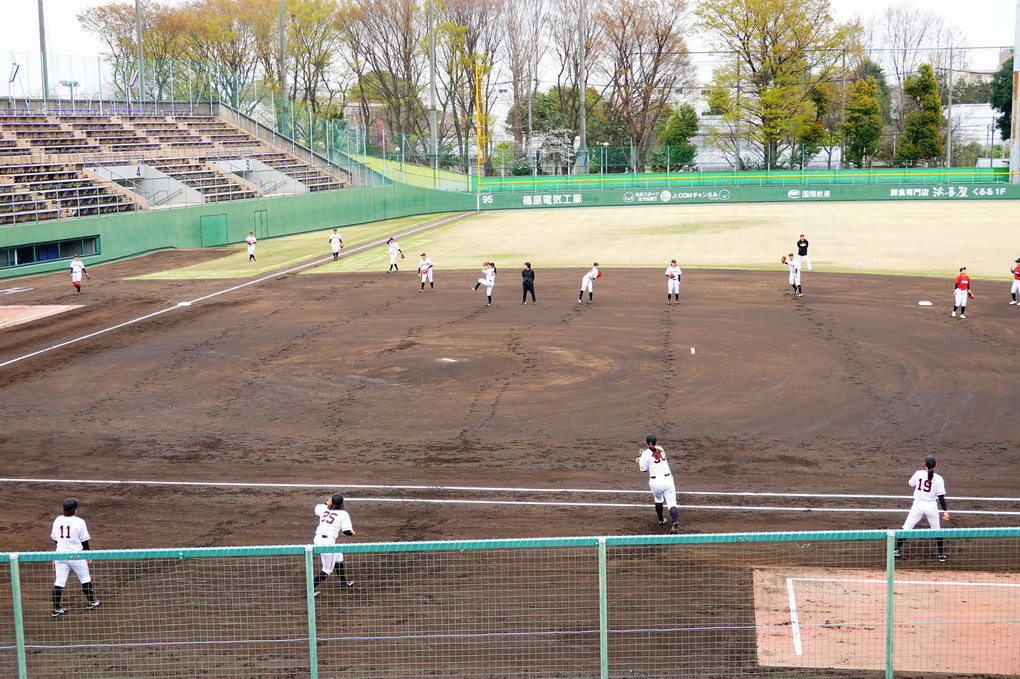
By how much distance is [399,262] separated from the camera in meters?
43.9

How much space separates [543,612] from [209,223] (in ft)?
149

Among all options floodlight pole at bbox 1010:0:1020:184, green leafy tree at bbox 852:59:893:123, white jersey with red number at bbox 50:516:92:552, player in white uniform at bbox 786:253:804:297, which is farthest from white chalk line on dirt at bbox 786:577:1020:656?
green leafy tree at bbox 852:59:893:123

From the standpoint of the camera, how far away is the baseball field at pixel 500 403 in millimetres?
14445

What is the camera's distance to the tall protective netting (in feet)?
30.7

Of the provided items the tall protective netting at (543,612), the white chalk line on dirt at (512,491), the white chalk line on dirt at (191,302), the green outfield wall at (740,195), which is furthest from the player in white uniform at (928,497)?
the green outfield wall at (740,195)

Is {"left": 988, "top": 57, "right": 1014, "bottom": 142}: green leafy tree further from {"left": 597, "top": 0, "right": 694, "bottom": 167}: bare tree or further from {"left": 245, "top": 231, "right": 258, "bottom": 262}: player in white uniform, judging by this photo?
{"left": 245, "top": 231, "right": 258, "bottom": 262}: player in white uniform

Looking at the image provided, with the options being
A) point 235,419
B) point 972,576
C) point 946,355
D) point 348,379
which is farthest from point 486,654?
point 946,355

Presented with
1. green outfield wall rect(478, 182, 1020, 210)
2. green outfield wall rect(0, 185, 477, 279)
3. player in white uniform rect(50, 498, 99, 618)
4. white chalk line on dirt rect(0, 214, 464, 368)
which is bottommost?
player in white uniform rect(50, 498, 99, 618)

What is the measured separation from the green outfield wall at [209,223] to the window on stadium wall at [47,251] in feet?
0.66

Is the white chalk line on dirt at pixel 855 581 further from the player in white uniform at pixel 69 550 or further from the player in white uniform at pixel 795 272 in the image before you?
the player in white uniform at pixel 795 272

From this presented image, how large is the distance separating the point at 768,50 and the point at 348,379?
83.4 meters

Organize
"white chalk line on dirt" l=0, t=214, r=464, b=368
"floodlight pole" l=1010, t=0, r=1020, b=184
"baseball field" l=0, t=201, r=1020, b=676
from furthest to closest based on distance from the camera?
"floodlight pole" l=1010, t=0, r=1020, b=184 → "white chalk line on dirt" l=0, t=214, r=464, b=368 → "baseball field" l=0, t=201, r=1020, b=676

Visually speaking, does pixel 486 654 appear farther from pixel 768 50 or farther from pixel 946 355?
pixel 768 50

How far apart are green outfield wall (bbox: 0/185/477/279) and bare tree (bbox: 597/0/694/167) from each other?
129 feet
